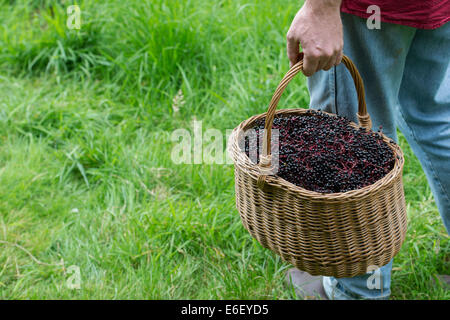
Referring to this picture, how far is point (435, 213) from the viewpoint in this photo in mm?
2348

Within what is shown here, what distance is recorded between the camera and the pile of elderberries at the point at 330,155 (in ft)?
4.67

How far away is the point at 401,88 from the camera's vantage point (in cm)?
183

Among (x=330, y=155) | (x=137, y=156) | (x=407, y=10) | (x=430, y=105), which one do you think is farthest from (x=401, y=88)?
(x=137, y=156)

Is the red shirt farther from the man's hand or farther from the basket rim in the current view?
the basket rim

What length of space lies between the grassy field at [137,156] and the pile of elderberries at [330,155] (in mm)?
769

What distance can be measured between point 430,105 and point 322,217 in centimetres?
73

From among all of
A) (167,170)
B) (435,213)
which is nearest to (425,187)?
(435,213)

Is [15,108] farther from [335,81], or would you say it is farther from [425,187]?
[425,187]

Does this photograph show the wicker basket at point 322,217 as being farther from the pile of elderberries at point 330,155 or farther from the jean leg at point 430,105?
the jean leg at point 430,105

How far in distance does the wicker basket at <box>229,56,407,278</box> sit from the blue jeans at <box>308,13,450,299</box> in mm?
161

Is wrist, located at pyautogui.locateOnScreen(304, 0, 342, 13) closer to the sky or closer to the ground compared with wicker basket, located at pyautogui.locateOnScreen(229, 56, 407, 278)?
closer to the sky

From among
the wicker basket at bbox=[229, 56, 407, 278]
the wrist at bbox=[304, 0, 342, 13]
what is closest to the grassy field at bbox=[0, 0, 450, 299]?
the wicker basket at bbox=[229, 56, 407, 278]

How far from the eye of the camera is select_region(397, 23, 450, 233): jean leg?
1686 millimetres

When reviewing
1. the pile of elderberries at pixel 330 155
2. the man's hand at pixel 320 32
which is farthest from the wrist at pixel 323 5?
the pile of elderberries at pixel 330 155
